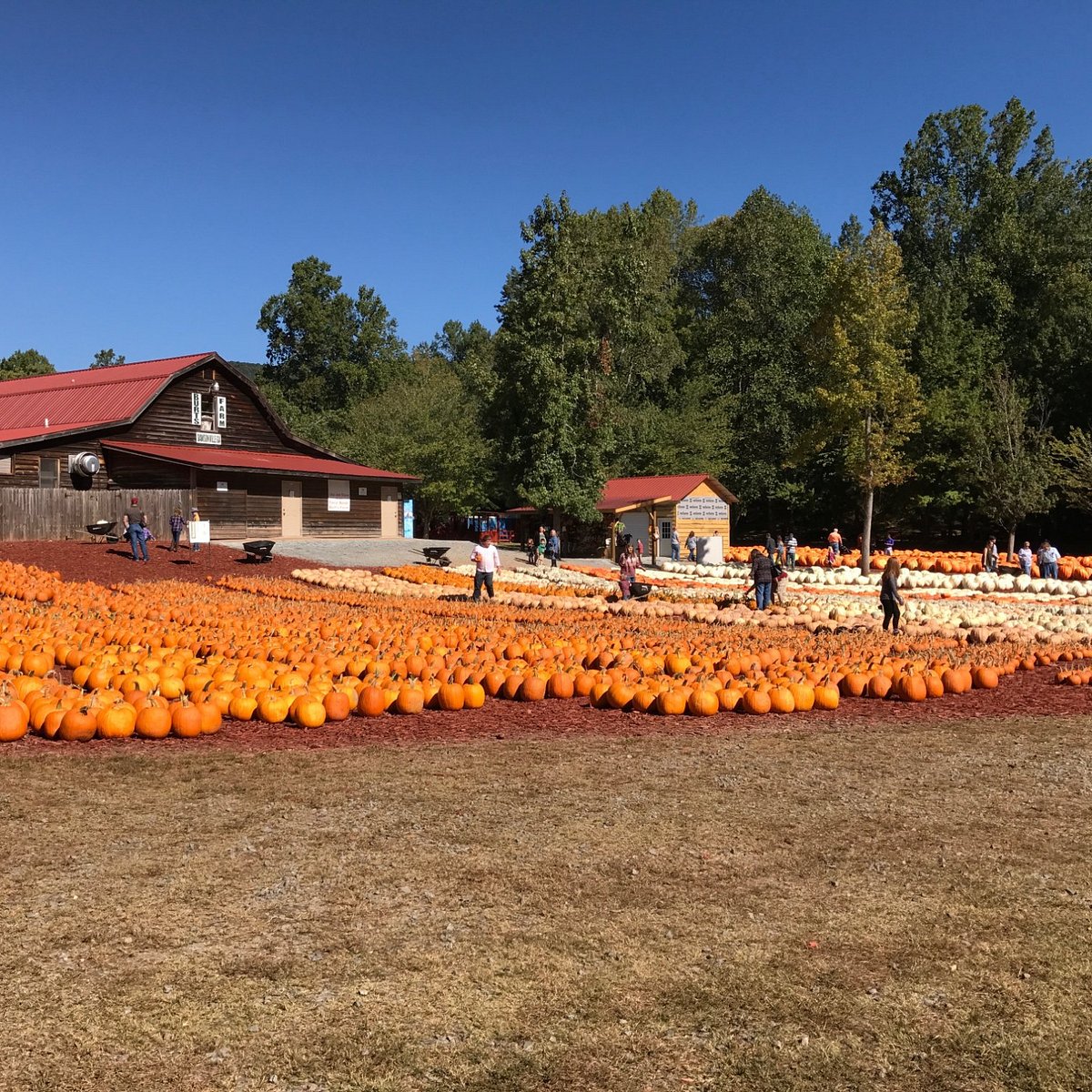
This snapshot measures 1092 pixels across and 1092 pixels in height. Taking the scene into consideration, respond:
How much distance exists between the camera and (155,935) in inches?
178

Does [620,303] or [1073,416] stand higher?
[620,303]

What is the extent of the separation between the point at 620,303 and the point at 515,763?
4687 centimetres

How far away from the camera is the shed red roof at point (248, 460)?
37.9 metres

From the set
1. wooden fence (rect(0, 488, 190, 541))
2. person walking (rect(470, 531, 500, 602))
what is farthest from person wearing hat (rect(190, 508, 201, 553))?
person walking (rect(470, 531, 500, 602))

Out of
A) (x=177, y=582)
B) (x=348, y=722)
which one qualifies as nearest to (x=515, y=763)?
(x=348, y=722)

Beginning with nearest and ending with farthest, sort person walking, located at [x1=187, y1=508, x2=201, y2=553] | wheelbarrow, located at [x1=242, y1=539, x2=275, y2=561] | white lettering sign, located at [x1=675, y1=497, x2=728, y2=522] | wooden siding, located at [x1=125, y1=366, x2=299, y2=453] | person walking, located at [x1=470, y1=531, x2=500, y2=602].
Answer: person walking, located at [x1=470, y1=531, x2=500, y2=602] → wheelbarrow, located at [x1=242, y1=539, x2=275, y2=561] → person walking, located at [x1=187, y1=508, x2=201, y2=553] → wooden siding, located at [x1=125, y1=366, x2=299, y2=453] → white lettering sign, located at [x1=675, y1=497, x2=728, y2=522]

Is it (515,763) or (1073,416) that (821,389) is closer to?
(1073,416)

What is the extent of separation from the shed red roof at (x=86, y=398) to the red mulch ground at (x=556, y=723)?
32.4 meters

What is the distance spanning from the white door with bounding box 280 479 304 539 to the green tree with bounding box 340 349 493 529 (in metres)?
14.7

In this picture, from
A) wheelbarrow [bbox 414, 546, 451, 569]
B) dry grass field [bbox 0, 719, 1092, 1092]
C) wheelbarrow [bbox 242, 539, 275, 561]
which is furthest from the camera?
wheelbarrow [bbox 414, 546, 451, 569]

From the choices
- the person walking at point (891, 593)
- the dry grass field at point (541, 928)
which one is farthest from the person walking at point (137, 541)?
the dry grass field at point (541, 928)

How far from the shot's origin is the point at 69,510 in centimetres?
3219

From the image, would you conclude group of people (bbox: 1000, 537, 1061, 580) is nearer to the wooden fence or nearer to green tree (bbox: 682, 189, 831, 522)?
green tree (bbox: 682, 189, 831, 522)

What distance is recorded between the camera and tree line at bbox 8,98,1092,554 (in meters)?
40.8
